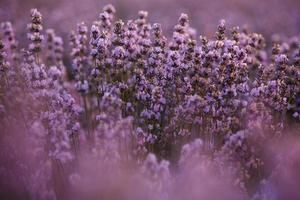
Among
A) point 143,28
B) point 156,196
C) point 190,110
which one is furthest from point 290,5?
point 156,196

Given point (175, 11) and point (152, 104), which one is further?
point (175, 11)

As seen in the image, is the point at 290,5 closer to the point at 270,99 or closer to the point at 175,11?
the point at 175,11

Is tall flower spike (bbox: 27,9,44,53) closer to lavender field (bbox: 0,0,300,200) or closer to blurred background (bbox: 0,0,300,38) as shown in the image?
lavender field (bbox: 0,0,300,200)

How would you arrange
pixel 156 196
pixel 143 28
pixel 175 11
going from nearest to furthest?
pixel 156 196 < pixel 143 28 < pixel 175 11

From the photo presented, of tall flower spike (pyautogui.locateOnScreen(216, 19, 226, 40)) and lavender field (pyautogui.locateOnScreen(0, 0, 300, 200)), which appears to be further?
tall flower spike (pyautogui.locateOnScreen(216, 19, 226, 40))

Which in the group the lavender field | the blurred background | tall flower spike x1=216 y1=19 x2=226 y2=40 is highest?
the blurred background

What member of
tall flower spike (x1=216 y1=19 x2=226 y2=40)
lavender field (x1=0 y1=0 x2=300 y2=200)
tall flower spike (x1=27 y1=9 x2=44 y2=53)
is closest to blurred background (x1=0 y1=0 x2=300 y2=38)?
tall flower spike (x1=27 y1=9 x2=44 y2=53)

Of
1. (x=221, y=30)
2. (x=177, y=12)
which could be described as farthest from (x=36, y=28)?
(x=177, y=12)

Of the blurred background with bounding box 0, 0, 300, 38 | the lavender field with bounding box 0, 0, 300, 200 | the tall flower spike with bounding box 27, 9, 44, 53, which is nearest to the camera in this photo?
the lavender field with bounding box 0, 0, 300, 200
